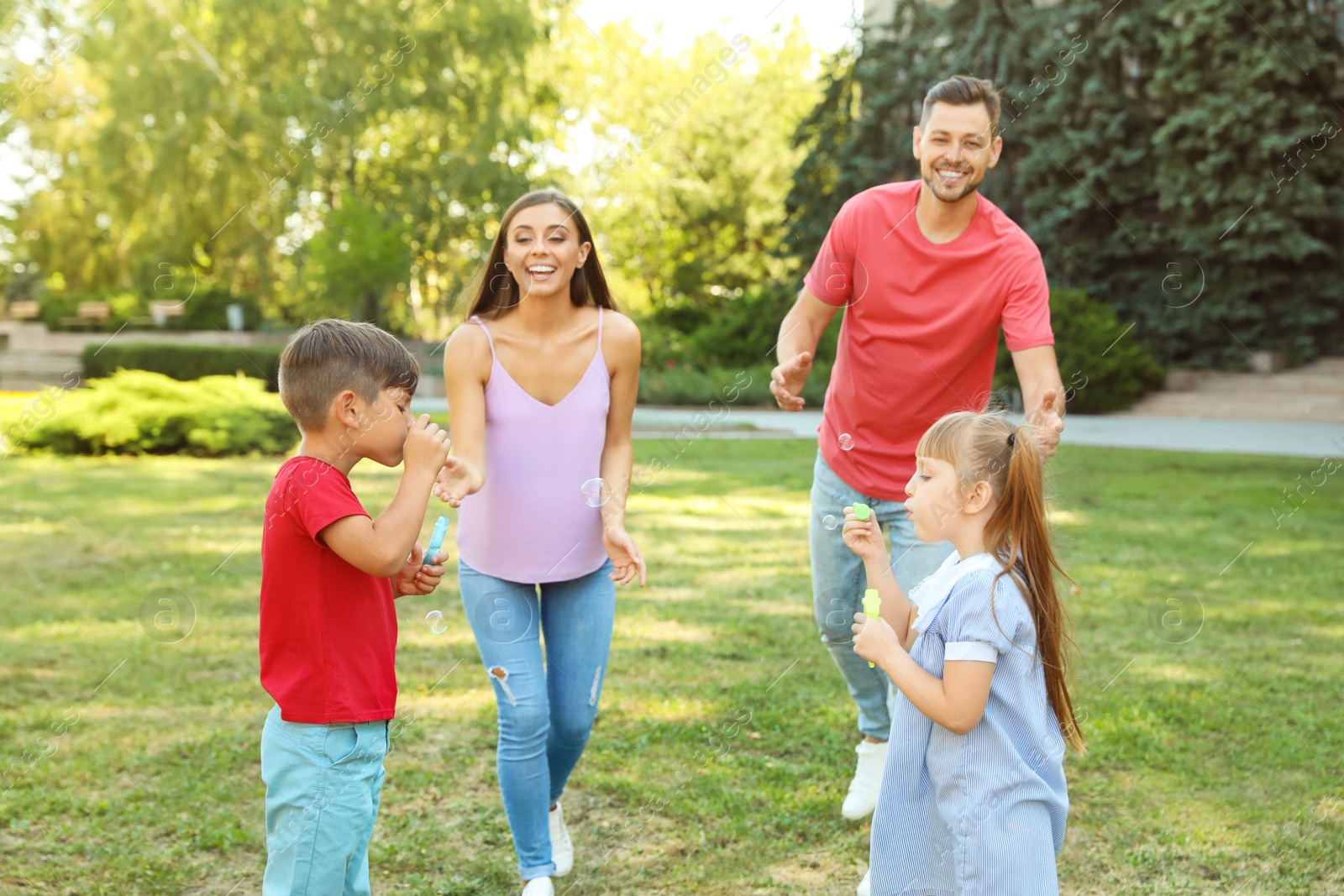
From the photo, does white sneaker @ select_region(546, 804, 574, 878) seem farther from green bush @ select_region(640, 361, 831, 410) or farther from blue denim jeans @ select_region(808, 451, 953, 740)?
green bush @ select_region(640, 361, 831, 410)

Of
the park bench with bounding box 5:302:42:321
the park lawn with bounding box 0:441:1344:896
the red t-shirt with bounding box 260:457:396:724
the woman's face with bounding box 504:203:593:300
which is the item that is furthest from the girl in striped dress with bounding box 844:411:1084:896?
the park bench with bounding box 5:302:42:321

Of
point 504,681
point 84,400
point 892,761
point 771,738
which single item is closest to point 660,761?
point 771,738

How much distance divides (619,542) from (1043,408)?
3.91 ft

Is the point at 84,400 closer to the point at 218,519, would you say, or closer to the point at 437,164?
the point at 218,519

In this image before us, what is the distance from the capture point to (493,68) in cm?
3294

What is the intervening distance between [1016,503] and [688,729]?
252 cm

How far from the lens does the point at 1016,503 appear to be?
7.84 feet

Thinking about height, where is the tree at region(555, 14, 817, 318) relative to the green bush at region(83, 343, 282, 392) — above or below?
above

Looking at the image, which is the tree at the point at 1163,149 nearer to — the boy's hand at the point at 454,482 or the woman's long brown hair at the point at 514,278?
the woman's long brown hair at the point at 514,278

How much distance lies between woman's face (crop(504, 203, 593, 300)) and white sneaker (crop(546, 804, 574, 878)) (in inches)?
62.0

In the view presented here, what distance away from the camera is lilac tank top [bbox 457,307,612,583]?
10.4ft

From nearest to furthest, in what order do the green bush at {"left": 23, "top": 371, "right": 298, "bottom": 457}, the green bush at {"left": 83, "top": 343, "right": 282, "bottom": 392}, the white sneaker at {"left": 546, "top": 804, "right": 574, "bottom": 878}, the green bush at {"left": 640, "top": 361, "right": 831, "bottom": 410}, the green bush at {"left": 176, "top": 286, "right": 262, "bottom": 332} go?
the white sneaker at {"left": 546, "top": 804, "right": 574, "bottom": 878} < the green bush at {"left": 23, "top": 371, "right": 298, "bottom": 457} < the green bush at {"left": 640, "top": 361, "right": 831, "bottom": 410} < the green bush at {"left": 83, "top": 343, "right": 282, "bottom": 392} < the green bush at {"left": 176, "top": 286, "right": 262, "bottom": 332}

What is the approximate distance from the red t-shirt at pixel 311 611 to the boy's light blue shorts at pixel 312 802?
49 millimetres

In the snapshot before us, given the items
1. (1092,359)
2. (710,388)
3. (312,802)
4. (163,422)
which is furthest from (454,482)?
(1092,359)
